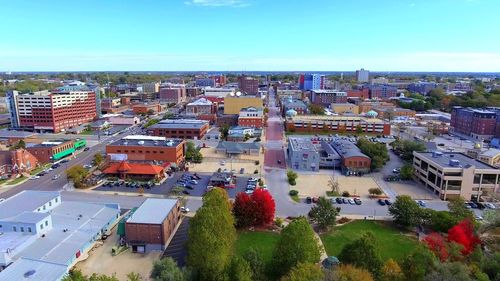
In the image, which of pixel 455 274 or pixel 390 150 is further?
pixel 390 150

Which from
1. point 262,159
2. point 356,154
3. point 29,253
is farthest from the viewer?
point 262,159

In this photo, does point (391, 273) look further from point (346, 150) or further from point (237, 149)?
point (237, 149)

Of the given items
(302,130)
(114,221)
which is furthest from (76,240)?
(302,130)

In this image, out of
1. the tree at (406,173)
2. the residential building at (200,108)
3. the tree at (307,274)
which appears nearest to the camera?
the tree at (307,274)

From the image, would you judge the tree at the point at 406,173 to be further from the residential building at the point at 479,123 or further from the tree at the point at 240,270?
the residential building at the point at 479,123

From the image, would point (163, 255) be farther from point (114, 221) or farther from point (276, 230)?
point (276, 230)

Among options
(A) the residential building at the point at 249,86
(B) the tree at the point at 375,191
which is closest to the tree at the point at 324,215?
(B) the tree at the point at 375,191

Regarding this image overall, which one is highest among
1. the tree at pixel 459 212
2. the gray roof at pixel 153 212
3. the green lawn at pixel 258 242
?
the gray roof at pixel 153 212
